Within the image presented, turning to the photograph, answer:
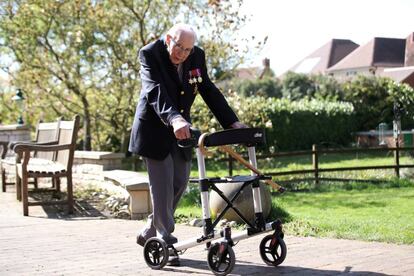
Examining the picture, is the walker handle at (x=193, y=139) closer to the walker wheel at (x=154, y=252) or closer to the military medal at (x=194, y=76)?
the military medal at (x=194, y=76)

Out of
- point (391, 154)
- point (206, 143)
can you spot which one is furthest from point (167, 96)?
point (391, 154)

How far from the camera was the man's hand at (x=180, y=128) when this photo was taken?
4.65 meters

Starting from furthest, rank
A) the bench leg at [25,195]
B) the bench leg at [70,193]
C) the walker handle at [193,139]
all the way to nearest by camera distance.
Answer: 1. the bench leg at [70,193]
2. the bench leg at [25,195]
3. the walker handle at [193,139]

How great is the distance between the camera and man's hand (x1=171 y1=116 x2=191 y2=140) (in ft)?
15.3

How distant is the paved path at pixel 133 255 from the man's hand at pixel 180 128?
99cm

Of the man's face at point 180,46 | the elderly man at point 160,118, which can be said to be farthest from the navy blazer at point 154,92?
the man's face at point 180,46

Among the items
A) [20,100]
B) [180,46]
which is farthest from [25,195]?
[20,100]

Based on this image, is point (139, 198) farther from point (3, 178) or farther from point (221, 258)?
point (3, 178)

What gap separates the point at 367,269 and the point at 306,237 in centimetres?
157

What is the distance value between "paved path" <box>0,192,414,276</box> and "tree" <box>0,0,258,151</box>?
698 cm

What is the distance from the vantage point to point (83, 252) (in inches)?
236

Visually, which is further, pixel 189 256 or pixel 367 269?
pixel 189 256

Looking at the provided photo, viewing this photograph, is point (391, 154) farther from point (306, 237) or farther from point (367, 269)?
point (367, 269)

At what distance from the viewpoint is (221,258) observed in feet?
15.3
